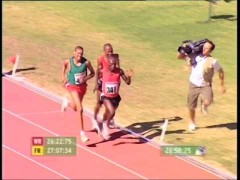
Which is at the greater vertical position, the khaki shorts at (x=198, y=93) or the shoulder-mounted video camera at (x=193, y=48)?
the shoulder-mounted video camera at (x=193, y=48)

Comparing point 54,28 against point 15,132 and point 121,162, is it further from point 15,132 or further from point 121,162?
point 121,162

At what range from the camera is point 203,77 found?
609 inches

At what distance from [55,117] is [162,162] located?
11.0 ft

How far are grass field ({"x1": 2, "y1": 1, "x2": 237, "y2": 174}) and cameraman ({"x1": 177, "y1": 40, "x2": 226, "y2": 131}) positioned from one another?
2.00ft

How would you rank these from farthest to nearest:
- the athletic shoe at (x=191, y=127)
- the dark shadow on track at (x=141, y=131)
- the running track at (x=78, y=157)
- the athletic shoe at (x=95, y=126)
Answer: the athletic shoe at (x=191, y=127) → the athletic shoe at (x=95, y=126) → the dark shadow on track at (x=141, y=131) → the running track at (x=78, y=157)

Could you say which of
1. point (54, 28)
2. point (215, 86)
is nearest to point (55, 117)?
point (215, 86)

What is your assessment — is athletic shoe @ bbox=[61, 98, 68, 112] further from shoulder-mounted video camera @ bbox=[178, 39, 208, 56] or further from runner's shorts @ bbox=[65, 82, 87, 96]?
shoulder-mounted video camera @ bbox=[178, 39, 208, 56]

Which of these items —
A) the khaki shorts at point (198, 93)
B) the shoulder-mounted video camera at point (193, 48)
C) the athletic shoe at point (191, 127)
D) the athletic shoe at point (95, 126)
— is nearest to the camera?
the athletic shoe at point (95, 126)

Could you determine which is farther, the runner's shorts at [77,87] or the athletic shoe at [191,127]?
the athletic shoe at [191,127]

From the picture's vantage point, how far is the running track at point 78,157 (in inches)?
513

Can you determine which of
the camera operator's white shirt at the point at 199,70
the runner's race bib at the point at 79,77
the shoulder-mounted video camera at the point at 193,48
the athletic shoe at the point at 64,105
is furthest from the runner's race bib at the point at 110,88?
the athletic shoe at the point at 64,105

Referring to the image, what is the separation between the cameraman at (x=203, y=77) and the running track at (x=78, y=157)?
1.58 meters

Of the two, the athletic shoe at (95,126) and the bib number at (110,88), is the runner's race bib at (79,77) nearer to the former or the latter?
the bib number at (110,88)
